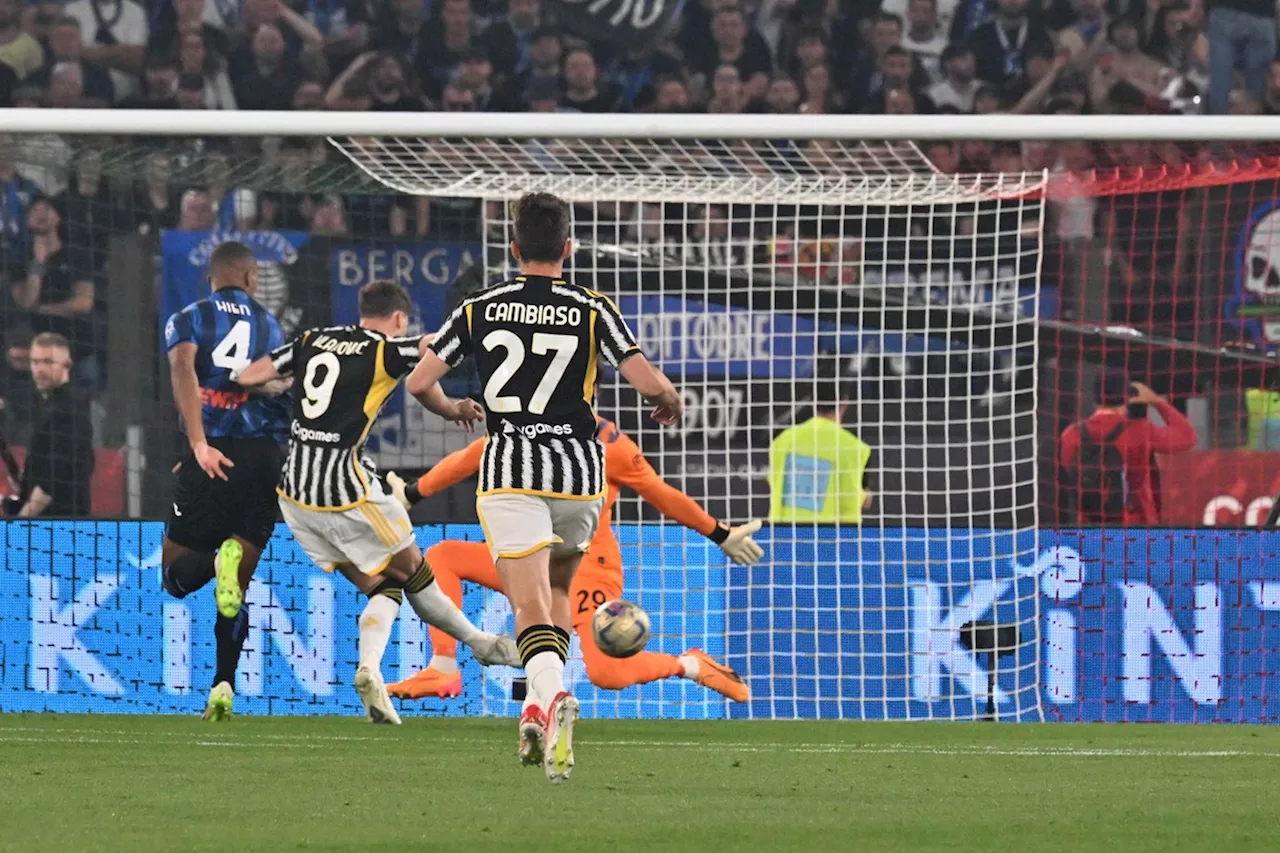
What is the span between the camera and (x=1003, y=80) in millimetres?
14977

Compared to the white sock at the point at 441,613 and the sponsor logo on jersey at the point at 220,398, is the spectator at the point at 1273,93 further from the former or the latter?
the sponsor logo on jersey at the point at 220,398

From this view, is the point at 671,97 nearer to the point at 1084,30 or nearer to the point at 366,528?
the point at 1084,30

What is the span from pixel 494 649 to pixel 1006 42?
7649 millimetres

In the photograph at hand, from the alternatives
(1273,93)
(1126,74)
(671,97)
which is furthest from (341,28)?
(1273,93)

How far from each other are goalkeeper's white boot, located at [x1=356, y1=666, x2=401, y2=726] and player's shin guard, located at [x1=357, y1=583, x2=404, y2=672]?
37 millimetres

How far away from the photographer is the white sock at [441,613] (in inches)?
352

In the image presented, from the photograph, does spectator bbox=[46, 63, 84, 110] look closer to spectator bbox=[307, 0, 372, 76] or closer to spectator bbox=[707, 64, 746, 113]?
spectator bbox=[307, 0, 372, 76]

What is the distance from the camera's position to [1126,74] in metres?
14.9

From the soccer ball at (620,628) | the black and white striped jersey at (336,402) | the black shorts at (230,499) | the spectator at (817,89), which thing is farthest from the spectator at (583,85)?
the soccer ball at (620,628)

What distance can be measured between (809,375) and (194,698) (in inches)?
134

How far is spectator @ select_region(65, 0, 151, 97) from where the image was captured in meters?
15.0

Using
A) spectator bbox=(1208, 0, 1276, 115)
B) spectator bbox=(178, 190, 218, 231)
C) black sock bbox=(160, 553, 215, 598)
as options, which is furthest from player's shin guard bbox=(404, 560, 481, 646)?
spectator bbox=(1208, 0, 1276, 115)

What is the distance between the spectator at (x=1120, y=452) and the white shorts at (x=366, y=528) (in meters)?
4.16

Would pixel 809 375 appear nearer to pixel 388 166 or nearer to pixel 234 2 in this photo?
pixel 388 166
